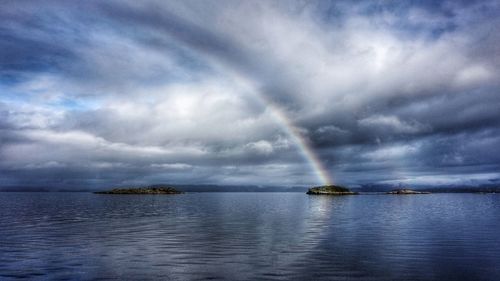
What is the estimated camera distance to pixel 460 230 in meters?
65.1

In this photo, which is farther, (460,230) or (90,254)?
(460,230)

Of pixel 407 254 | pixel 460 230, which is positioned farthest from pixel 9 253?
pixel 460 230

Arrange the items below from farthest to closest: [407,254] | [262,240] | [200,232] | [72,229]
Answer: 1. [72,229]
2. [200,232]
3. [262,240]
4. [407,254]

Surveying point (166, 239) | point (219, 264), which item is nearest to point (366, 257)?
point (219, 264)

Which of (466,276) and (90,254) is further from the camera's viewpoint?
(90,254)

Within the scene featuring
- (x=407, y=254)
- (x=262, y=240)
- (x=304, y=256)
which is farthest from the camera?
(x=262, y=240)

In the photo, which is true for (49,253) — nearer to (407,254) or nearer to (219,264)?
(219,264)

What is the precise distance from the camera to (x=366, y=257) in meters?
39.1

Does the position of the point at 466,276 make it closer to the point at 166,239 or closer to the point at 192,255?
the point at 192,255

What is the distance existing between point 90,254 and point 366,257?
96.1ft

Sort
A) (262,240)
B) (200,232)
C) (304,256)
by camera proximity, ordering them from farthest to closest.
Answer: (200,232) < (262,240) < (304,256)

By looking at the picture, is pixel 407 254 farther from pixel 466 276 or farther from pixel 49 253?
pixel 49 253

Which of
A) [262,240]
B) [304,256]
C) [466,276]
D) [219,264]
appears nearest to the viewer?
[466,276]

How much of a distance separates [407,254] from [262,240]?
1845 centimetres
